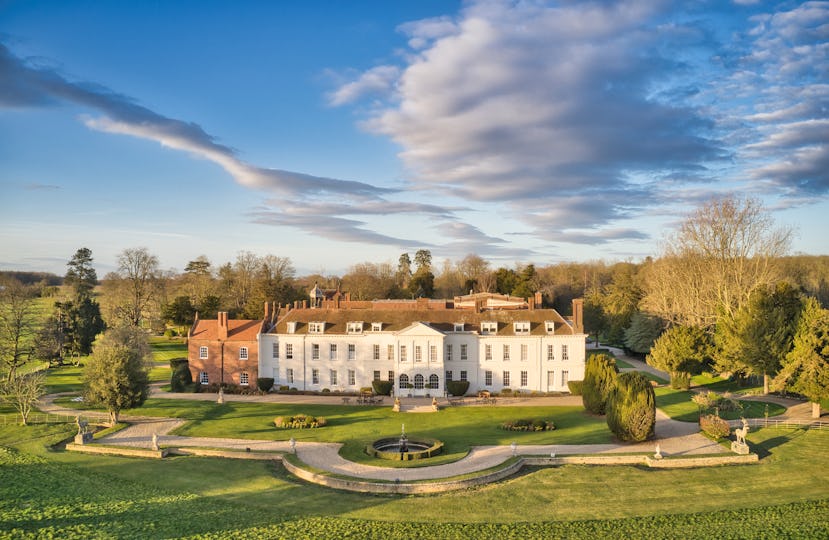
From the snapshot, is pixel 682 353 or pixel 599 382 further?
pixel 682 353

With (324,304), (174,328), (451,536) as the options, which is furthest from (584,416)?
(174,328)

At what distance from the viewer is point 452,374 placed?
1916 inches

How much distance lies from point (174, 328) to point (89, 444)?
55343mm

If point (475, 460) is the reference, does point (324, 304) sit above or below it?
above

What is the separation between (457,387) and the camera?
47.1 metres

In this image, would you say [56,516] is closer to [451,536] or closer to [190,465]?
[190,465]

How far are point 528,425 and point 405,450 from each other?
9.17 meters

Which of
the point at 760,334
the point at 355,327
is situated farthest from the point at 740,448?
the point at 355,327

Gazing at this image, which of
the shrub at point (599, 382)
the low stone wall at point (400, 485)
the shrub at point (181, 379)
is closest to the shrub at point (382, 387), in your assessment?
the shrub at point (599, 382)

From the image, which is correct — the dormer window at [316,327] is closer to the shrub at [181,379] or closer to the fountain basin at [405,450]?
the shrub at [181,379]

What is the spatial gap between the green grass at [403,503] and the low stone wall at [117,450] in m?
0.83

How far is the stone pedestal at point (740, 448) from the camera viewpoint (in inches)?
1129

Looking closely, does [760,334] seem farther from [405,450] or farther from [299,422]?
[299,422]

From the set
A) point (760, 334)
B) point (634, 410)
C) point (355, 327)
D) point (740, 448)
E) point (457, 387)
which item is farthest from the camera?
point (355, 327)
